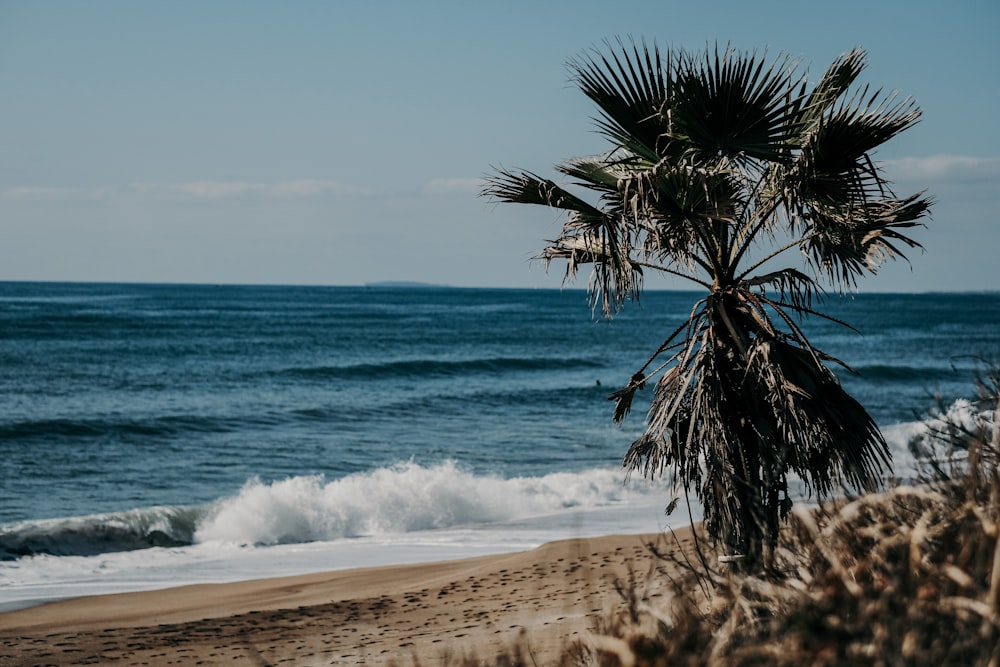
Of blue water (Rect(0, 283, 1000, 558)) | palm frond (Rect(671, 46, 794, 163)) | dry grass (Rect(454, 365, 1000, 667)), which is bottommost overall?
blue water (Rect(0, 283, 1000, 558))

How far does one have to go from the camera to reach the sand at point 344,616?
9.02m

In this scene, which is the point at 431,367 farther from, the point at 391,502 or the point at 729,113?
the point at 729,113

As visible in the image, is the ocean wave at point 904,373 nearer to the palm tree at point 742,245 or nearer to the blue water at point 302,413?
the blue water at point 302,413

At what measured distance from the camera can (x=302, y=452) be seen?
2202 cm

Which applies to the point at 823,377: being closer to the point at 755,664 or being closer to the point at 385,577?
the point at 755,664

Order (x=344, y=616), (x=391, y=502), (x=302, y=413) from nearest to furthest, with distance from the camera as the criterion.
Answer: (x=344, y=616) → (x=391, y=502) → (x=302, y=413)

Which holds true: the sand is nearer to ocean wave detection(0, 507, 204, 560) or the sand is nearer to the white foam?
the white foam

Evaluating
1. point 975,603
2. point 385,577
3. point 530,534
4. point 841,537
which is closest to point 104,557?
point 385,577

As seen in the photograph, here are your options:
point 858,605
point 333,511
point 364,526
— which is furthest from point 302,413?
point 858,605

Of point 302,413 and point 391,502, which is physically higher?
point 302,413

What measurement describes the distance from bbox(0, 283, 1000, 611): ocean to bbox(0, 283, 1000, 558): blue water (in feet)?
0.28

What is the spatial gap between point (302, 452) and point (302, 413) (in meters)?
5.95

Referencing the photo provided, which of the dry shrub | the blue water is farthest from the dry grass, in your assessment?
the blue water

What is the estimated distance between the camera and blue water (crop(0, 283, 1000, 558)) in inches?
675
